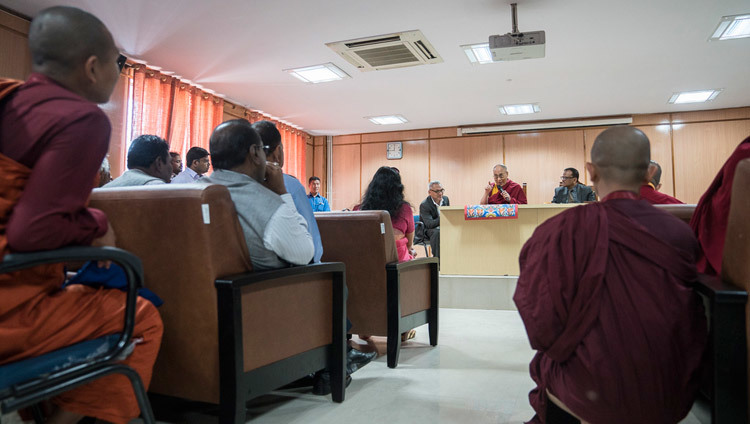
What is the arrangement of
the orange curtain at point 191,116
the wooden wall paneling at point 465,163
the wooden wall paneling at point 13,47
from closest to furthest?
the wooden wall paneling at point 13,47
the orange curtain at point 191,116
the wooden wall paneling at point 465,163

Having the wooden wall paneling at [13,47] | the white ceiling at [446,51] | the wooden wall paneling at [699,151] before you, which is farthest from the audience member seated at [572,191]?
the wooden wall paneling at [13,47]

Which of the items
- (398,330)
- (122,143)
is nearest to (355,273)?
(398,330)

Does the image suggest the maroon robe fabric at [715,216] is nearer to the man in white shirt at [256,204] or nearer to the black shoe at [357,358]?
the man in white shirt at [256,204]

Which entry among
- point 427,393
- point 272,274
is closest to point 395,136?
point 427,393

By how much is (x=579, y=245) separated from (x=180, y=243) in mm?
1197

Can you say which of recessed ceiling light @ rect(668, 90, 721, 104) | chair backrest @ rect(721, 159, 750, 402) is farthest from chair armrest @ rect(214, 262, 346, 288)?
recessed ceiling light @ rect(668, 90, 721, 104)

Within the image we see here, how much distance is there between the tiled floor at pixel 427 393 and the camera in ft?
6.10

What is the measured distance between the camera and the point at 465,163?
9.37 meters

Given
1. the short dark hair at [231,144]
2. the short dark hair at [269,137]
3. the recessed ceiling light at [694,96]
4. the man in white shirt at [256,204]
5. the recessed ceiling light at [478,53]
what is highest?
the recessed ceiling light at [478,53]

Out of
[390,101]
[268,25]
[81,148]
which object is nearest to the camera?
[81,148]

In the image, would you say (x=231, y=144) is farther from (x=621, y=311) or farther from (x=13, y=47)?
(x=13, y=47)

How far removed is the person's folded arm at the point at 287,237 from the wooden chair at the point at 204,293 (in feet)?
0.21

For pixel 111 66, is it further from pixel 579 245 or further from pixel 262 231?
pixel 579 245

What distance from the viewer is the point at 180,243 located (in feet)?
5.04
